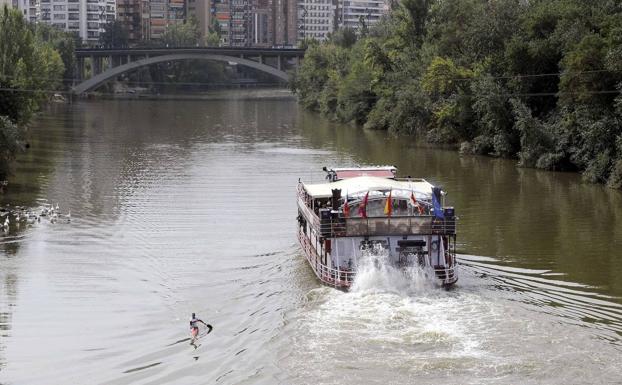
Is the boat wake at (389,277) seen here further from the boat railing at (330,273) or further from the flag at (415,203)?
the flag at (415,203)

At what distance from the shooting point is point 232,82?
182000 mm

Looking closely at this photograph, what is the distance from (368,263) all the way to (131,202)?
19.3 meters

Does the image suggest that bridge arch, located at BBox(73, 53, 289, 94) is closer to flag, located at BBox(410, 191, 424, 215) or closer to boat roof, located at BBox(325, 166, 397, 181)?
boat roof, located at BBox(325, 166, 397, 181)

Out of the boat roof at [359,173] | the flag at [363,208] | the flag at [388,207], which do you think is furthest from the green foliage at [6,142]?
the flag at [388,207]

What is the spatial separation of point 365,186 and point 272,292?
15.5 feet

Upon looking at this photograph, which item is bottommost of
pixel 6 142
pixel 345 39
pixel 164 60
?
pixel 6 142

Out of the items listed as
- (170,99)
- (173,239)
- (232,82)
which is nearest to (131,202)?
(173,239)

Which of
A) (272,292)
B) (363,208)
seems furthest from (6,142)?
(363,208)

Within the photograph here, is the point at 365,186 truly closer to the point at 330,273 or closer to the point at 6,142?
the point at 330,273

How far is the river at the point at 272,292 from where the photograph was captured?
24.2 metres

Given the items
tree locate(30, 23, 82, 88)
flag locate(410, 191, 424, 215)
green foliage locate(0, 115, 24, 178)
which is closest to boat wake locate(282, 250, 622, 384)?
flag locate(410, 191, 424, 215)

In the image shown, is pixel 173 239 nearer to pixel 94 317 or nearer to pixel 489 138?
pixel 94 317

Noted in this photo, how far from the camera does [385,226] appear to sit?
30.8 metres

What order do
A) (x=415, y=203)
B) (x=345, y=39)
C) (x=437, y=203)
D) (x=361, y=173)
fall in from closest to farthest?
(x=437, y=203) < (x=415, y=203) < (x=361, y=173) < (x=345, y=39)
